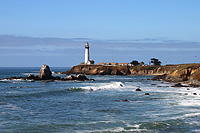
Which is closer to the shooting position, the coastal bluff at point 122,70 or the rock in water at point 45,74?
the rock in water at point 45,74

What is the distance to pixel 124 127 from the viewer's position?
23.2 metres

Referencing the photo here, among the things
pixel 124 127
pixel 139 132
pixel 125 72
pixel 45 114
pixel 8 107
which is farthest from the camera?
pixel 125 72

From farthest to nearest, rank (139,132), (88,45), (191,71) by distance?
Result: (88,45), (191,71), (139,132)

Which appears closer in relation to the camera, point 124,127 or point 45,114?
point 124,127

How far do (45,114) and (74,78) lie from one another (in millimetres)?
66634

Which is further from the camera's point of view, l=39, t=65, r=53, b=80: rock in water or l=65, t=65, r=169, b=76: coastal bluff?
l=65, t=65, r=169, b=76: coastal bluff

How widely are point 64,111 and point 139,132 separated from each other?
11.3m

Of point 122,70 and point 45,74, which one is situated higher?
point 122,70

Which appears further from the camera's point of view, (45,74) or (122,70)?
(122,70)

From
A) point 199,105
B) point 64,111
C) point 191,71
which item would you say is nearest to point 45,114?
point 64,111

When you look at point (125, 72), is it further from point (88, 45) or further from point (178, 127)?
point (178, 127)

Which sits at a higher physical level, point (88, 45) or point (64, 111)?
point (88, 45)

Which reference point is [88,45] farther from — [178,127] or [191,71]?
[178,127]

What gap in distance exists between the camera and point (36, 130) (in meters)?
22.4
